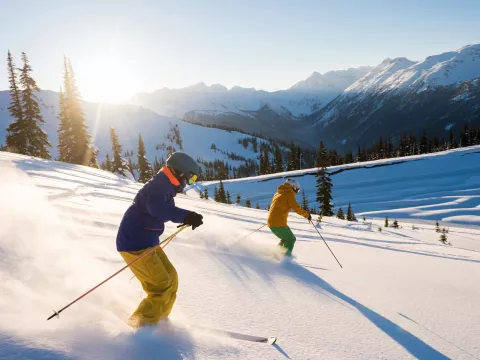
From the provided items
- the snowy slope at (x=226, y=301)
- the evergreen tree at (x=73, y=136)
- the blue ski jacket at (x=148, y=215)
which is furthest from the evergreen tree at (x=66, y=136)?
the blue ski jacket at (x=148, y=215)

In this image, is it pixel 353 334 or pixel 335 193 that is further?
pixel 335 193

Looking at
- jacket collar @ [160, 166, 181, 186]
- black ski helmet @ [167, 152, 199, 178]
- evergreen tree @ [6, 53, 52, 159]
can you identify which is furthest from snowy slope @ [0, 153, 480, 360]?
evergreen tree @ [6, 53, 52, 159]

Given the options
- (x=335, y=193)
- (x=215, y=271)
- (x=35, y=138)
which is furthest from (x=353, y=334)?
(x=335, y=193)

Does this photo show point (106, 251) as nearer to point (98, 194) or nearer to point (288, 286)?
point (288, 286)

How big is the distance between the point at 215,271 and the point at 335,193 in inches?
2175

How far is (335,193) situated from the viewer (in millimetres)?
57000

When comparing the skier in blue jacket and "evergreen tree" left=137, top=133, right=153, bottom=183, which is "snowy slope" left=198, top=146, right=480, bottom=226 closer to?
"evergreen tree" left=137, top=133, right=153, bottom=183

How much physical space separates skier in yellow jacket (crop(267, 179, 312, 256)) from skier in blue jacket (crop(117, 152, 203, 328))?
3682 millimetres

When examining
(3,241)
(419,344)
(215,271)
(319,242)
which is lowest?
(319,242)

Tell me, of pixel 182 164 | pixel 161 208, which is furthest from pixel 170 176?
pixel 161 208

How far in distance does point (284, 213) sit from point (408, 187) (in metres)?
54.4

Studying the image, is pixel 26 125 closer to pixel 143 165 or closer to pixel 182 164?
pixel 143 165

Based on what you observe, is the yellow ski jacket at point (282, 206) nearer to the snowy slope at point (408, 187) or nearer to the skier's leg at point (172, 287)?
the skier's leg at point (172, 287)

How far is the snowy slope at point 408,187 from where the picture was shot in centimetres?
4259
